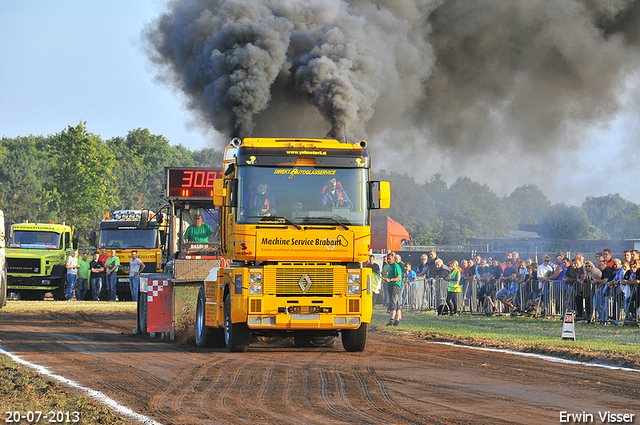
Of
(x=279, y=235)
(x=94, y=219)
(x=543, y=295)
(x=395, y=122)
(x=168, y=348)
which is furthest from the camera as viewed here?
(x=94, y=219)

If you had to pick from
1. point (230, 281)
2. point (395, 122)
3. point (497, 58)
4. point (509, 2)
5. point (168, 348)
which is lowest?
point (168, 348)

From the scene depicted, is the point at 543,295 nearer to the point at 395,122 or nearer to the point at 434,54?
the point at 395,122

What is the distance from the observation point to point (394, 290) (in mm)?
19328

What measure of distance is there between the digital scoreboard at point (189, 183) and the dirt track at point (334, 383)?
281cm

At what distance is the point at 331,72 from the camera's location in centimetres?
2425

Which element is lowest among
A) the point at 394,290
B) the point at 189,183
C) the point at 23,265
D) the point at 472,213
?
the point at 394,290

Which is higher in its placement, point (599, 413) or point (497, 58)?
point (497, 58)

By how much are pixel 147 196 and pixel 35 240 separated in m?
61.1

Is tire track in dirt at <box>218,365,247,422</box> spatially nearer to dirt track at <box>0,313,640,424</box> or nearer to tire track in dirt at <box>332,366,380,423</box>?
dirt track at <box>0,313,640,424</box>

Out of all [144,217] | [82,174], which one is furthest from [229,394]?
[82,174]

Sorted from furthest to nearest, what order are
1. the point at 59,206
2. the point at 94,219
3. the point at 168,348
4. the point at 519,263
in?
the point at 94,219, the point at 59,206, the point at 519,263, the point at 168,348

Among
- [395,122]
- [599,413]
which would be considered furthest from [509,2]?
[599,413]

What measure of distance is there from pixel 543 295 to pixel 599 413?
13.8 m

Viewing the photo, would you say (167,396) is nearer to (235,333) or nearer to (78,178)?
(235,333)
